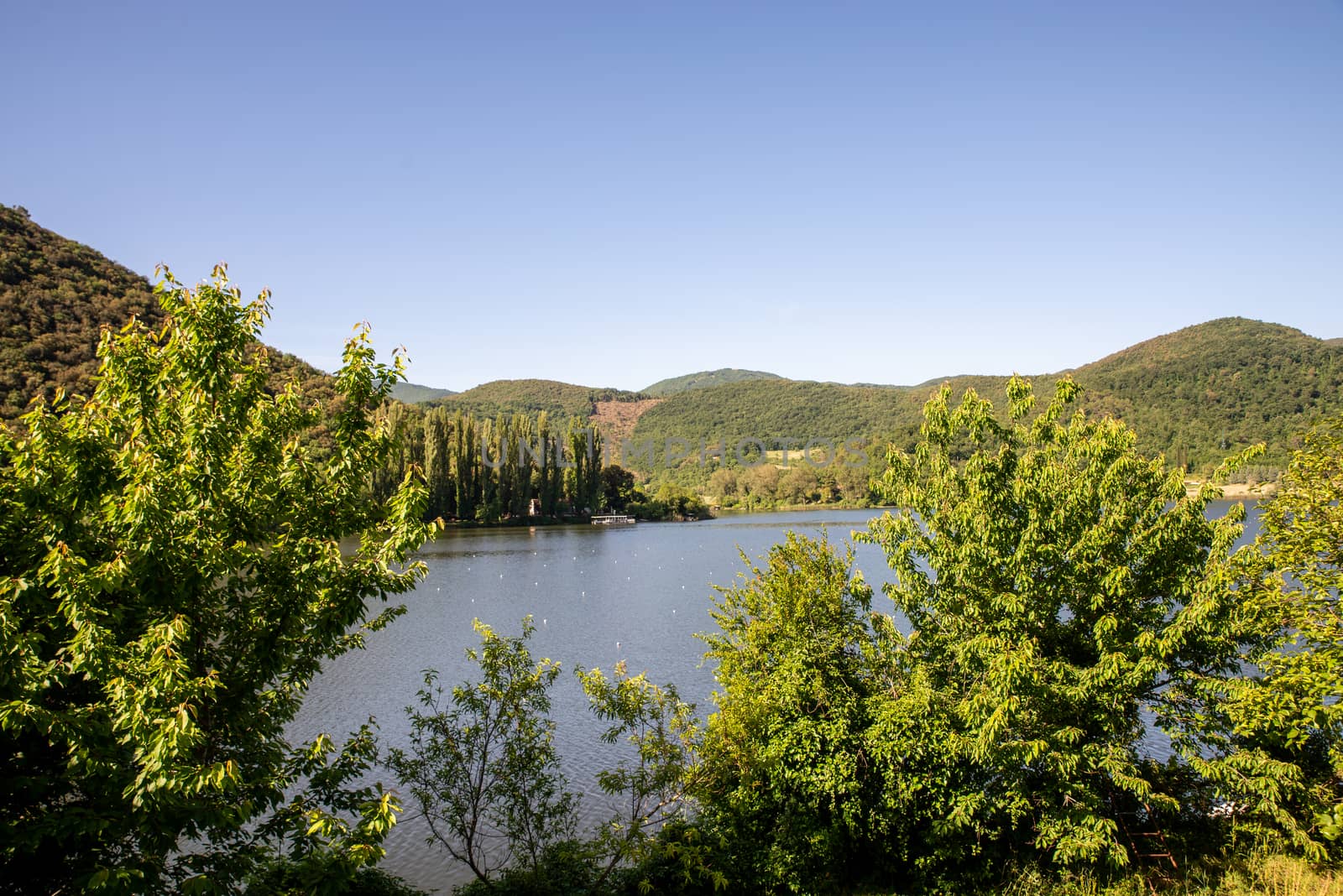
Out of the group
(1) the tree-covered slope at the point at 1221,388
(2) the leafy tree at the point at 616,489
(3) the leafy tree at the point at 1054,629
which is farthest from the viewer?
(2) the leafy tree at the point at 616,489

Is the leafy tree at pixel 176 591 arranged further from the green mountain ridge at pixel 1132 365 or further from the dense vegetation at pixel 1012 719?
the dense vegetation at pixel 1012 719

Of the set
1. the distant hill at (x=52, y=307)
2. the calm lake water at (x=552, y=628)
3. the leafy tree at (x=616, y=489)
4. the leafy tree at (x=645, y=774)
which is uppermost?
the distant hill at (x=52, y=307)

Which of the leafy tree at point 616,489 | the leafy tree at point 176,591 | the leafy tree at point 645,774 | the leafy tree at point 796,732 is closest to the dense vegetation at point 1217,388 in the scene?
the leafy tree at point 616,489

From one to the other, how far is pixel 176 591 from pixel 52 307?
66073 mm

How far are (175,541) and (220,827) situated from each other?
261cm

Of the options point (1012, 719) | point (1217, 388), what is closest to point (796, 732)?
point (1012, 719)

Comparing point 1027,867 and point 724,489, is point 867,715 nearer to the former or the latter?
point 1027,867

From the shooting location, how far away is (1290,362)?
129625 millimetres

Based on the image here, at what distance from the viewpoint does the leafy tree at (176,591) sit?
5.76 m

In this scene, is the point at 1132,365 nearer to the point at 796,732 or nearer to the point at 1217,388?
the point at 1217,388

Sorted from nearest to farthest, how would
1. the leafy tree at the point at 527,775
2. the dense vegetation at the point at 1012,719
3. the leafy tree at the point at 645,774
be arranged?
the dense vegetation at the point at 1012,719 → the leafy tree at the point at 645,774 → the leafy tree at the point at 527,775

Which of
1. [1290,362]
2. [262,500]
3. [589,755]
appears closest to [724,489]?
[1290,362]

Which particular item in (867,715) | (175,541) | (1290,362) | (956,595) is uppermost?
(1290,362)

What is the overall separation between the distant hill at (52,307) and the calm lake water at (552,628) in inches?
526
